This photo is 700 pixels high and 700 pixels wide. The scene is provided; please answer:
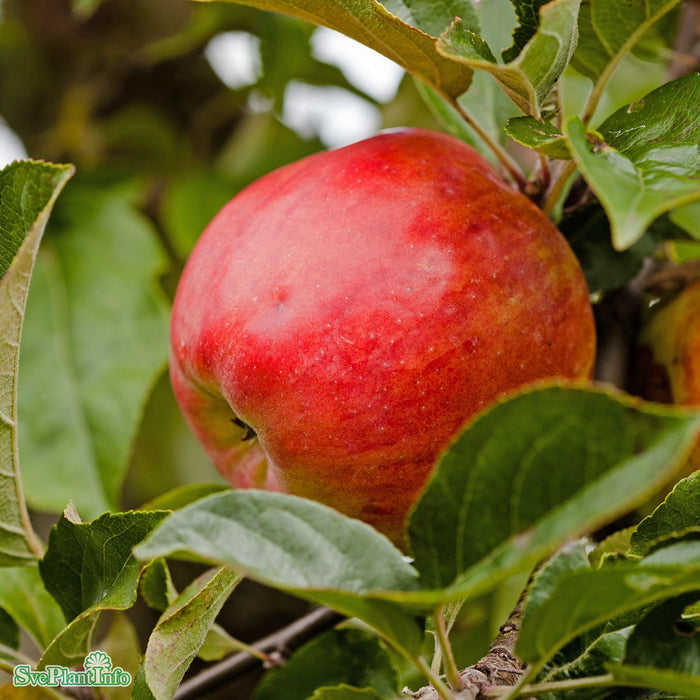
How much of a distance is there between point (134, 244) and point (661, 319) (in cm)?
79

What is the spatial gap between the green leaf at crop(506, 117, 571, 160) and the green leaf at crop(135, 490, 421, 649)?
27 cm

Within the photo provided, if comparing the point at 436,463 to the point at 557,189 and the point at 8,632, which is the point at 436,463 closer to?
the point at 557,189

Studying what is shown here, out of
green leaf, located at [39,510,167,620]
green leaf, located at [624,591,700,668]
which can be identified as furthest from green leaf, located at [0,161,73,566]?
green leaf, located at [624,591,700,668]

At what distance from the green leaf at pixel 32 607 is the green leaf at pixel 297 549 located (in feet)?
1.38

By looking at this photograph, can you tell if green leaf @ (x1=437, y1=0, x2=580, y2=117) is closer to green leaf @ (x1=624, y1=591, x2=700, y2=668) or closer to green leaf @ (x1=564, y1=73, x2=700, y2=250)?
green leaf @ (x1=564, y1=73, x2=700, y2=250)

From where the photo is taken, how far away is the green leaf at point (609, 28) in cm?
53

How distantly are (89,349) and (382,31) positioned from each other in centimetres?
68

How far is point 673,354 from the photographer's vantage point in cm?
70

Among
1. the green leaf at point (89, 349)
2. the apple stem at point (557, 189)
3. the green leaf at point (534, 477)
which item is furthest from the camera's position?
the green leaf at point (89, 349)

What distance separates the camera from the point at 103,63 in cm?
162

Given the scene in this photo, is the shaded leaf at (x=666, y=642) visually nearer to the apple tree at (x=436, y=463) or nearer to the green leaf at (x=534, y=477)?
the apple tree at (x=436, y=463)

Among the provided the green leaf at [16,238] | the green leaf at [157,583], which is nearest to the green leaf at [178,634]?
the green leaf at [157,583]

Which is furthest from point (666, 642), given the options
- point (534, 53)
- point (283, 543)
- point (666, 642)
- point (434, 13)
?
point (434, 13)

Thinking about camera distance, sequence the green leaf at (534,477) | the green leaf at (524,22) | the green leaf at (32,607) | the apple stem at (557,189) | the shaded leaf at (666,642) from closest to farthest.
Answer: the green leaf at (534,477) < the shaded leaf at (666,642) < the green leaf at (524,22) < the apple stem at (557,189) < the green leaf at (32,607)
